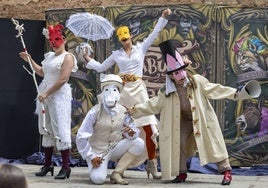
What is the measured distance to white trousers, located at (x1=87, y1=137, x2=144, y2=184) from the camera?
24.0 ft

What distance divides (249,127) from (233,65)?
0.86 metres

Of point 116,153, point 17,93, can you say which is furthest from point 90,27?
point 17,93

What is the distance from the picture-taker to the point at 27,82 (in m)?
10.3

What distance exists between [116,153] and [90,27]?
1726 mm

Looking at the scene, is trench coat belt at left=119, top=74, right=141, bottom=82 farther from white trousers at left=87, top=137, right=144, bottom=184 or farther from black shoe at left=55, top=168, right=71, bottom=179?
black shoe at left=55, top=168, right=71, bottom=179

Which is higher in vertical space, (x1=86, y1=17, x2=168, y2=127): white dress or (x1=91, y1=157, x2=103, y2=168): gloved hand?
(x1=86, y1=17, x2=168, y2=127): white dress

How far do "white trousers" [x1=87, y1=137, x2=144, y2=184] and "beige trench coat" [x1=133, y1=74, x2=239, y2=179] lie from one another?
0.26 meters

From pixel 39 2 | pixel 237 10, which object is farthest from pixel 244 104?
pixel 39 2

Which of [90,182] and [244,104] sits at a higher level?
[244,104]

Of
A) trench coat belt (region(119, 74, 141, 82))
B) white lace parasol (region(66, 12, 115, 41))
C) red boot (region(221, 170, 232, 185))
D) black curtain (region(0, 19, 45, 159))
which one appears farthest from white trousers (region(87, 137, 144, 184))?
black curtain (region(0, 19, 45, 159))

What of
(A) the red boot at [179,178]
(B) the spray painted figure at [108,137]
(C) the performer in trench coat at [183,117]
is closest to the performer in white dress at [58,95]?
(B) the spray painted figure at [108,137]

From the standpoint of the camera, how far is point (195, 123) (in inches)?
285

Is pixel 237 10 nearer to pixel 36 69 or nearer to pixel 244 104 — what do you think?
pixel 244 104

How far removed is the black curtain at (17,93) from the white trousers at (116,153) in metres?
2.99
